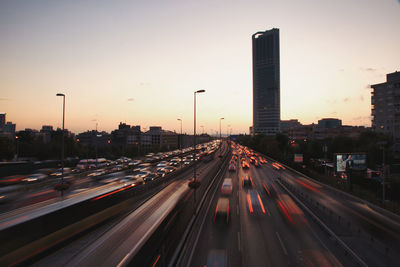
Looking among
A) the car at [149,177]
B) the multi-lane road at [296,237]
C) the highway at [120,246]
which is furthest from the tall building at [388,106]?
the highway at [120,246]

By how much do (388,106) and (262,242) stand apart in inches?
4238

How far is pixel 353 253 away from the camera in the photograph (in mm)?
12844

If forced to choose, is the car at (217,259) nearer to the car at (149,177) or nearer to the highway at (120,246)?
the highway at (120,246)

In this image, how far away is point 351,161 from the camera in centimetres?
3369

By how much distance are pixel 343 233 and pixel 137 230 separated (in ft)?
54.0

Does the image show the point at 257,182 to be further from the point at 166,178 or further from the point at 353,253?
the point at 353,253

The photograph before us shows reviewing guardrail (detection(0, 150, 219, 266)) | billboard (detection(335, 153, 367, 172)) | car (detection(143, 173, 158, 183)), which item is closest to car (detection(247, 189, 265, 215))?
guardrail (detection(0, 150, 219, 266))

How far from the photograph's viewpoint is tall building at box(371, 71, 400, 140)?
78.6 m

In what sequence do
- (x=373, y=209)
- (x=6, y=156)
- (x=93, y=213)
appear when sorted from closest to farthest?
(x=93, y=213) → (x=373, y=209) → (x=6, y=156)

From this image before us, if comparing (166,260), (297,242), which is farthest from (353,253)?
(166,260)

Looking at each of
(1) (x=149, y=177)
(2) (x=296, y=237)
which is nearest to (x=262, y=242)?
(2) (x=296, y=237)

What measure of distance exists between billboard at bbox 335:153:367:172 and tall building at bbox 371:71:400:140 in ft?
217

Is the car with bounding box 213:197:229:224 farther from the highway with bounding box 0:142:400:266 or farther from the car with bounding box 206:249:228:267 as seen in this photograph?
the car with bounding box 206:249:228:267

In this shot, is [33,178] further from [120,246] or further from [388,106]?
[388,106]
